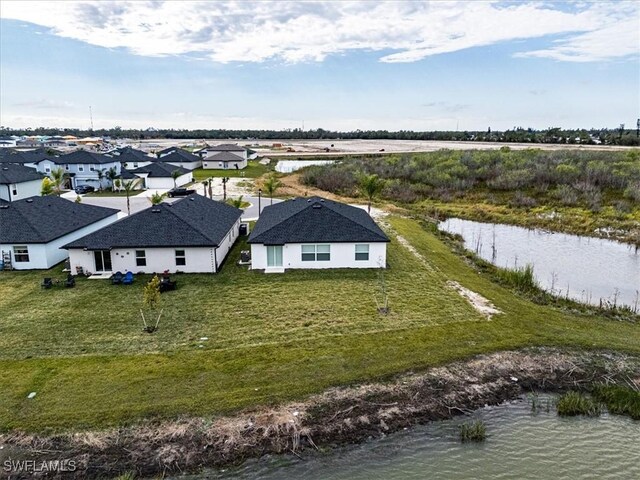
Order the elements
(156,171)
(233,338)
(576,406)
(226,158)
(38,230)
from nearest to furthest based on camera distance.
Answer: (576,406)
(233,338)
(38,230)
(156,171)
(226,158)

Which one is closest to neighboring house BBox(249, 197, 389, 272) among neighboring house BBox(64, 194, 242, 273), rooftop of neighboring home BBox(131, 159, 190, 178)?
neighboring house BBox(64, 194, 242, 273)

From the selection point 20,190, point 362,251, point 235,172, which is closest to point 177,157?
point 235,172

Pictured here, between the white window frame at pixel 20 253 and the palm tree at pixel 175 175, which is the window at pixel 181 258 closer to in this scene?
the white window frame at pixel 20 253

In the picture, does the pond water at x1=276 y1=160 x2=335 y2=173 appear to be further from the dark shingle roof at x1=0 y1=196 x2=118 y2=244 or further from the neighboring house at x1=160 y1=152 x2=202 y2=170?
the dark shingle roof at x1=0 y1=196 x2=118 y2=244

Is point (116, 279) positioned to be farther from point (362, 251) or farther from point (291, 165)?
point (291, 165)

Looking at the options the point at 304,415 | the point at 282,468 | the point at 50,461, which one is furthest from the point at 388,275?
the point at 50,461

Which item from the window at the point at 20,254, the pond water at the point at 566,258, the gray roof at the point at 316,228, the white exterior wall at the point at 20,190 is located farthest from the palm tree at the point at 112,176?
the pond water at the point at 566,258
